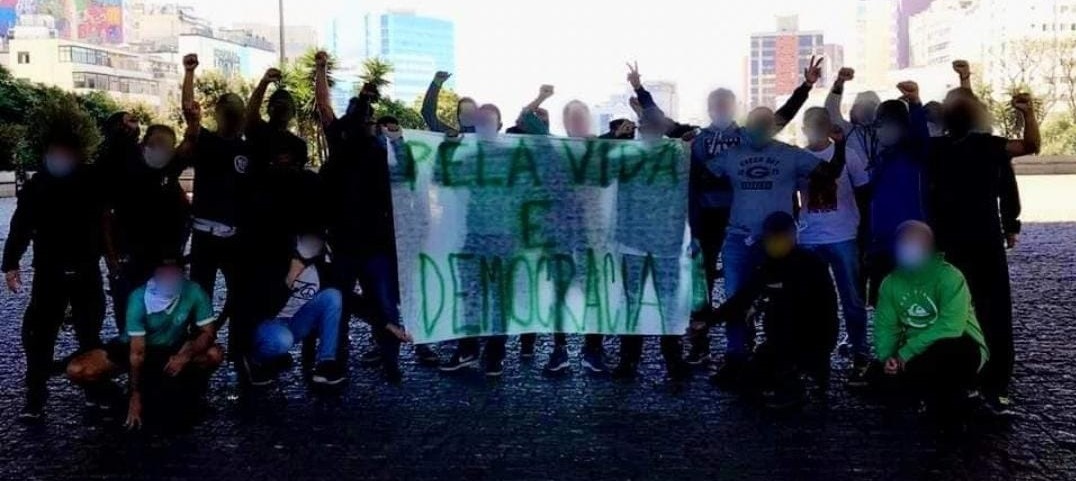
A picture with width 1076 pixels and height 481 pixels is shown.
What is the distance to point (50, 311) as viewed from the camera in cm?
666

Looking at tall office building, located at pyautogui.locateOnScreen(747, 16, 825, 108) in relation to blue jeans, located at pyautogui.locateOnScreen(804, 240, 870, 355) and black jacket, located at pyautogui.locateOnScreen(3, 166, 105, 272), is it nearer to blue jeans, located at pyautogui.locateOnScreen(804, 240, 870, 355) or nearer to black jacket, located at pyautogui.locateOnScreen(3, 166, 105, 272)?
blue jeans, located at pyautogui.locateOnScreen(804, 240, 870, 355)

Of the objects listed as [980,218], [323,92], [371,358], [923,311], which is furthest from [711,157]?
[371,358]

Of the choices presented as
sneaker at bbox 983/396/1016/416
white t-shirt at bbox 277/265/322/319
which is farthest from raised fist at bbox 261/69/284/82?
sneaker at bbox 983/396/1016/416

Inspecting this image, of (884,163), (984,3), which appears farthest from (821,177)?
(984,3)

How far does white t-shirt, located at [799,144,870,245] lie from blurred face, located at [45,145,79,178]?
434 cm

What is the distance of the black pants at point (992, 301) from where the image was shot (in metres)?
6.37

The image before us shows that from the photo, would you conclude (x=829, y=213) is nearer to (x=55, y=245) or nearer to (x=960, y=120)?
(x=960, y=120)

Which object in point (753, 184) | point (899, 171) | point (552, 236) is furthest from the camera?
point (552, 236)

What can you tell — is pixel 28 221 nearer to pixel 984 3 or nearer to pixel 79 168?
pixel 79 168

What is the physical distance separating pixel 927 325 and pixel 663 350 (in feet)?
6.32

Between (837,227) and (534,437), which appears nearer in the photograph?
(534,437)

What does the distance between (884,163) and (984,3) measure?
458 ft

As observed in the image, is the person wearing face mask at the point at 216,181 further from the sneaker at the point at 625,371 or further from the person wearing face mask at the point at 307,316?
the sneaker at the point at 625,371

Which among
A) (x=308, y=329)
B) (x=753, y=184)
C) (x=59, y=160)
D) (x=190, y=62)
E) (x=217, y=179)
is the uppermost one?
(x=190, y=62)
